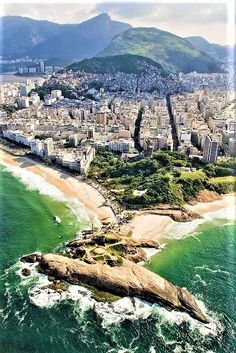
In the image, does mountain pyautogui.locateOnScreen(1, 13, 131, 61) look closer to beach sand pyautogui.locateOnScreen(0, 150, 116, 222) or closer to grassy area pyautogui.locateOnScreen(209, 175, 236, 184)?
beach sand pyautogui.locateOnScreen(0, 150, 116, 222)

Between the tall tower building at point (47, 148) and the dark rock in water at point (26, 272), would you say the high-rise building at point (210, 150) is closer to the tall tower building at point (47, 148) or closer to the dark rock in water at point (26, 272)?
the tall tower building at point (47, 148)

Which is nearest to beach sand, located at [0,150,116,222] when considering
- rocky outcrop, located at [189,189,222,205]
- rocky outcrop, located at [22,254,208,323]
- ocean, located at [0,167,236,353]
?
ocean, located at [0,167,236,353]

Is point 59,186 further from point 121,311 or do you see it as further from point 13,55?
point 13,55

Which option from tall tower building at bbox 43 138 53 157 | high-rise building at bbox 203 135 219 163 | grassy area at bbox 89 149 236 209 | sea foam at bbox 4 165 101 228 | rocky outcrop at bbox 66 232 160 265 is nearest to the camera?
rocky outcrop at bbox 66 232 160 265

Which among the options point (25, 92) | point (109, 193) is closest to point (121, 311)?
point (109, 193)

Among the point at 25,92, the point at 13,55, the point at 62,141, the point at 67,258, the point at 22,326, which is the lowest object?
the point at 22,326

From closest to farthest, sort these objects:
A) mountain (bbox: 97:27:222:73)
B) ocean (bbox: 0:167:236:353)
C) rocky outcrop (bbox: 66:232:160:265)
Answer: ocean (bbox: 0:167:236:353)
rocky outcrop (bbox: 66:232:160:265)
mountain (bbox: 97:27:222:73)
